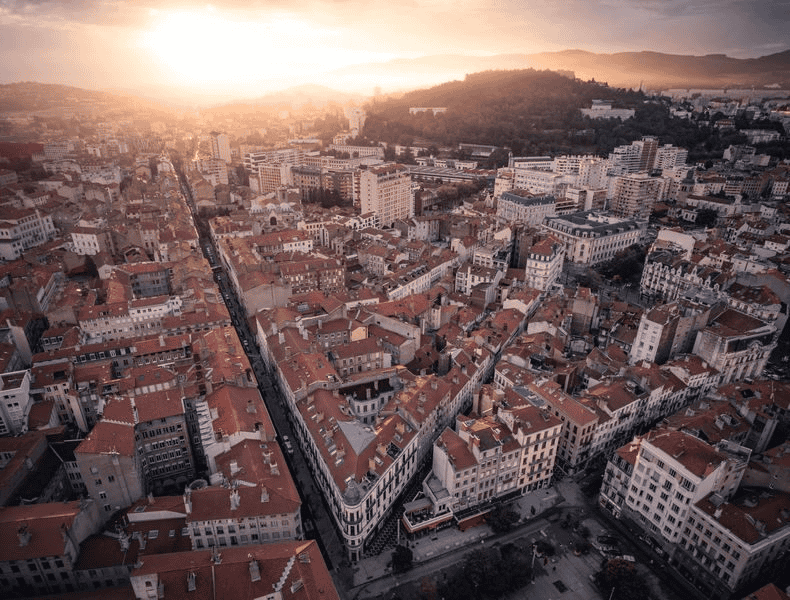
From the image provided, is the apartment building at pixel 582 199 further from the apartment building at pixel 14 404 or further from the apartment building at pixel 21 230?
the apartment building at pixel 21 230

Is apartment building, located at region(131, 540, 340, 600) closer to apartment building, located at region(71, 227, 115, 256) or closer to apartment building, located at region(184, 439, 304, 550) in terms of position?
apartment building, located at region(184, 439, 304, 550)

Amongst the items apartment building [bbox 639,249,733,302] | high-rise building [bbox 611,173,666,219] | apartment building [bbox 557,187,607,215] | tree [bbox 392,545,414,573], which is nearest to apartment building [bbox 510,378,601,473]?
tree [bbox 392,545,414,573]

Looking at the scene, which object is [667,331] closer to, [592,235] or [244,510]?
[592,235]

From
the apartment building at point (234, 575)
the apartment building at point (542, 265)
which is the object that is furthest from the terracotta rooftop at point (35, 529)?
the apartment building at point (542, 265)

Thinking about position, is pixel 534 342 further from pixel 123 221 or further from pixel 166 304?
pixel 123 221

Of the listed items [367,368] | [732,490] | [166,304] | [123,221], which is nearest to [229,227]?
[123,221]

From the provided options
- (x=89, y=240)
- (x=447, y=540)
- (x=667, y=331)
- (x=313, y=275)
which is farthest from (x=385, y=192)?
(x=447, y=540)

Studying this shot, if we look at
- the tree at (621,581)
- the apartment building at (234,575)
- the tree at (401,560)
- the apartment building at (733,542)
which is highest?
the apartment building at (234,575)
